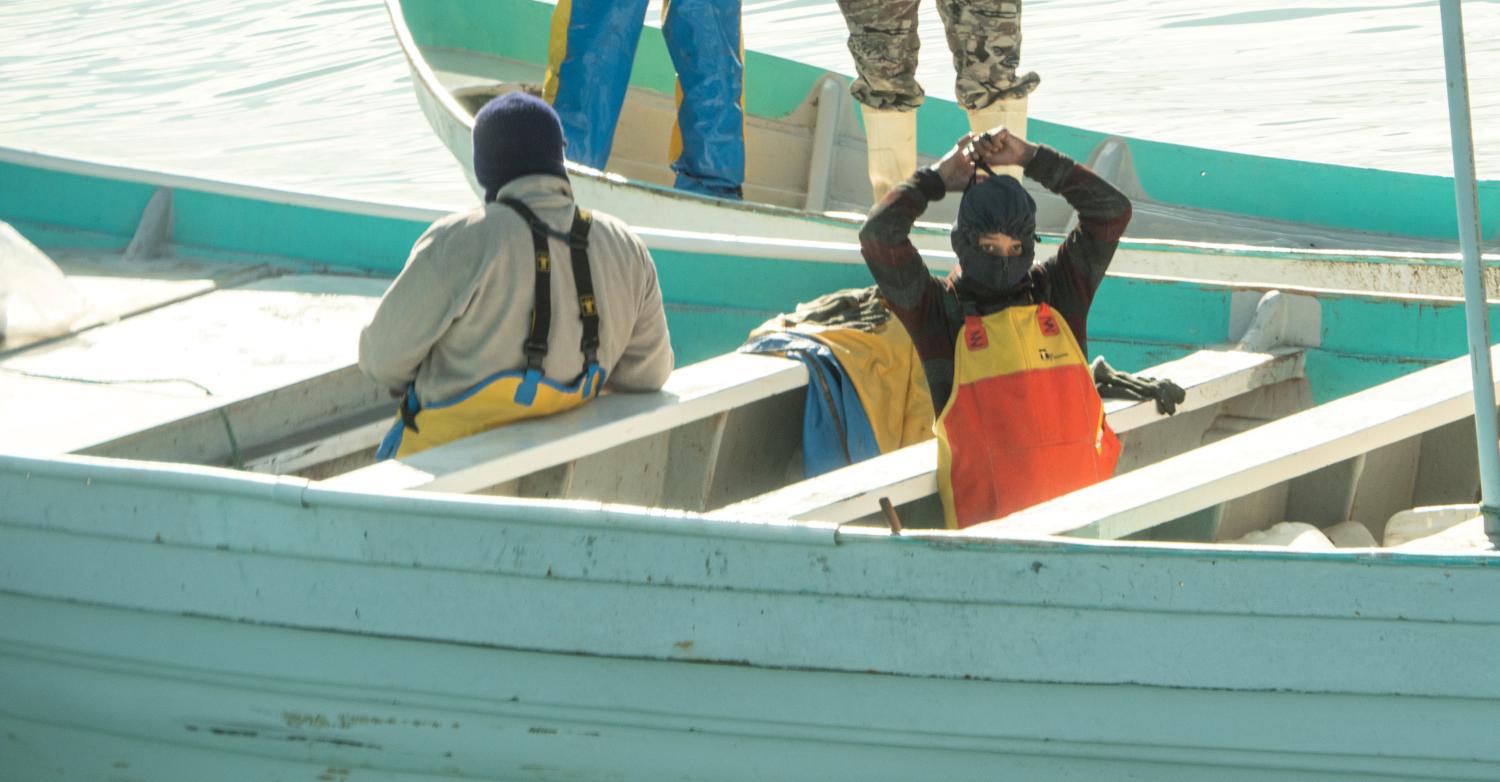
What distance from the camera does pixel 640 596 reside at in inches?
104

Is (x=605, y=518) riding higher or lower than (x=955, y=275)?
lower

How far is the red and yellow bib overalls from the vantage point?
294 centimetres

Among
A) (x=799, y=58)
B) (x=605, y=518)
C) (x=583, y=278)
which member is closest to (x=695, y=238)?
(x=583, y=278)

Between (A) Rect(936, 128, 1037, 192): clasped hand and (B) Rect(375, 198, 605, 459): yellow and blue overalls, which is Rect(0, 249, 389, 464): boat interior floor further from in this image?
(A) Rect(936, 128, 1037, 192): clasped hand

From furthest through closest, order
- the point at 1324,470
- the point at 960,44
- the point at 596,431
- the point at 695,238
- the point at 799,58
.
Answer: the point at 799,58
the point at 960,44
the point at 695,238
the point at 1324,470
the point at 596,431

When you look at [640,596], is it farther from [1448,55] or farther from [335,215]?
[335,215]

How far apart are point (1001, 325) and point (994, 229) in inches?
6.5

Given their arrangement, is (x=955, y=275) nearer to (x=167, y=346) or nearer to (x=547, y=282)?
(x=547, y=282)

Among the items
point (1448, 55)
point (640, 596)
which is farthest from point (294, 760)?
point (1448, 55)

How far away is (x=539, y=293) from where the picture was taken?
313 centimetres

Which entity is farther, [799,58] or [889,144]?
[799,58]

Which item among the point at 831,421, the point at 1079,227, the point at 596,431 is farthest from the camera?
the point at 831,421

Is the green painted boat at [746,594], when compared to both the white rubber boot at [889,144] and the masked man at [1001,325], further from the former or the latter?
the white rubber boot at [889,144]

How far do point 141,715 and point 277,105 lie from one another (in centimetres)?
1210
